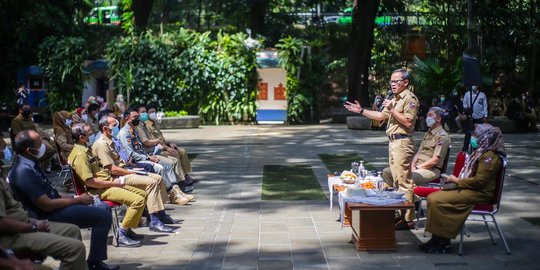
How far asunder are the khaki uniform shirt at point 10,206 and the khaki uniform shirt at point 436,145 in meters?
5.55

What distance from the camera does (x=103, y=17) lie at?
163ft

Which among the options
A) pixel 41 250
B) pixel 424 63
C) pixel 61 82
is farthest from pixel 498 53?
pixel 41 250

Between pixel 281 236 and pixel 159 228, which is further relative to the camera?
pixel 159 228

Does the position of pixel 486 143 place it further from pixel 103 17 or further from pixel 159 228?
pixel 103 17

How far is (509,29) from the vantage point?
1309 inches

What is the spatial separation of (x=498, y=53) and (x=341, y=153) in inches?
658

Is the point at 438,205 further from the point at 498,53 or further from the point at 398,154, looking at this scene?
the point at 498,53

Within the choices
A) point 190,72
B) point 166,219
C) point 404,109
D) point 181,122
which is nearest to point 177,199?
point 166,219

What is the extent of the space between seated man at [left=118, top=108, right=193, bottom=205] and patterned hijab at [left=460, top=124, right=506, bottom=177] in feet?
15.8

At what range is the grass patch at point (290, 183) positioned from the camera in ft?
41.0

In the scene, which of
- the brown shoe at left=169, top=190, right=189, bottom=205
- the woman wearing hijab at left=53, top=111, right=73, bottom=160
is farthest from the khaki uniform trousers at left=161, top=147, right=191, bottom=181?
the woman wearing hijab at left=53, top=111, right=73, bottom=160

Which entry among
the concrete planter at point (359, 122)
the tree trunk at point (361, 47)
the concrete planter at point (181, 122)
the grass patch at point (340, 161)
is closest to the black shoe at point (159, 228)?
the grass patch at point (340, 161)

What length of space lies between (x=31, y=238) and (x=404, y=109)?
4825mm

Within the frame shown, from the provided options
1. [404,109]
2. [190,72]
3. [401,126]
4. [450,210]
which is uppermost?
[190,72]
